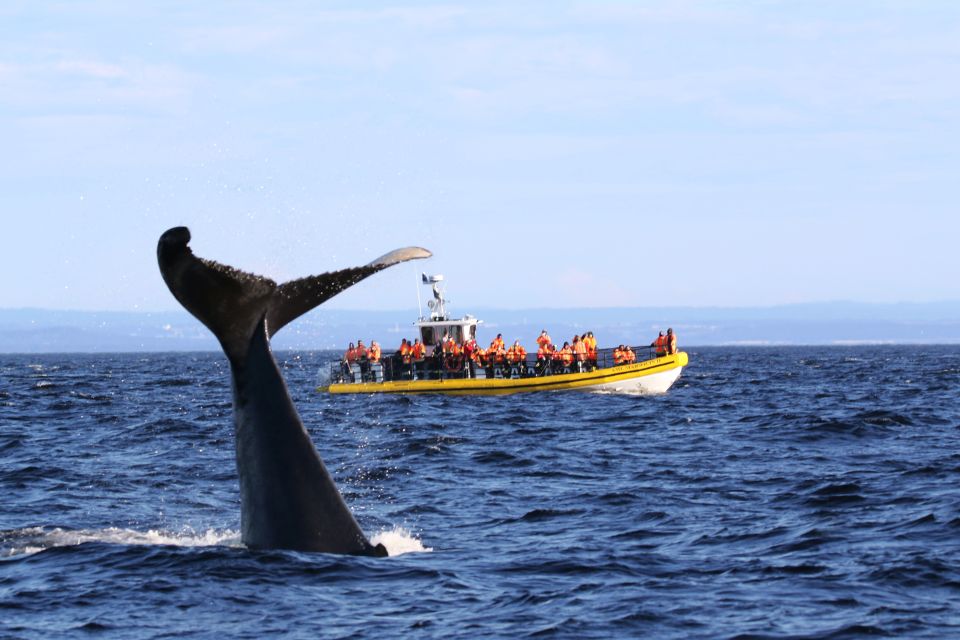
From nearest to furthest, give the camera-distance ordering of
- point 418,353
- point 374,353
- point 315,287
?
point 315,287 < point 418,353 < point 374,353

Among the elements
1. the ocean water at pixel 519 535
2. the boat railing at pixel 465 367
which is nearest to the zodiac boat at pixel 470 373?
the boat railing at pixel 465 367

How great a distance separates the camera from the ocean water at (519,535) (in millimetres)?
9047

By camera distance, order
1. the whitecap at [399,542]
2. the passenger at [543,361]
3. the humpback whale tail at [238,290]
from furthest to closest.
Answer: the passenger at [543,361], the whitecap at [399,542], the humpback whale tail at [238,290]

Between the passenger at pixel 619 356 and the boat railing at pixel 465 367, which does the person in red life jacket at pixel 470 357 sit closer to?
the boat railing at pixel 465 367

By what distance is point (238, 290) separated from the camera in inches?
352

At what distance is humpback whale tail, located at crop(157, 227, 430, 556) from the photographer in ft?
29.6

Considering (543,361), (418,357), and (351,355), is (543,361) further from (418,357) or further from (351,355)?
(351,355)

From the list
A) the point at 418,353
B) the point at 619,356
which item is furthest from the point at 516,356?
the point at 619,356

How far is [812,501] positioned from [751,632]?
21.4 feet

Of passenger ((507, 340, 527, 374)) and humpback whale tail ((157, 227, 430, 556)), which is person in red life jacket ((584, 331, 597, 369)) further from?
humpback whale tail ((157, 227, 430, 556))

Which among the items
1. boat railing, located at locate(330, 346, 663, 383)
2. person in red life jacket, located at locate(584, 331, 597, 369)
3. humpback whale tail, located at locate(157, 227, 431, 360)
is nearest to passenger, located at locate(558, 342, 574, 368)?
boat railing, located at locate(330, 346, 663, 383)

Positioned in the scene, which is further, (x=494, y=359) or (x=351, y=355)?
(x=351, y=355)

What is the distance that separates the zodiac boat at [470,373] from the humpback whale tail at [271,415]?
2829 centimetres

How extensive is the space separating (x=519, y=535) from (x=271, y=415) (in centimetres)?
381
